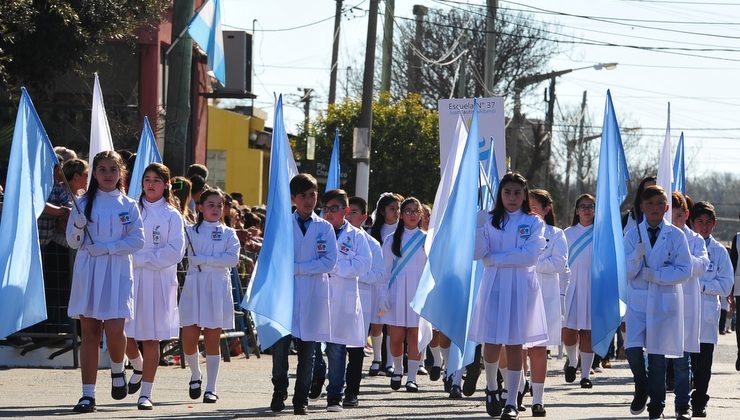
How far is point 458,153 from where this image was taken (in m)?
13.0

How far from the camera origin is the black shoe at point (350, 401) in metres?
12.8

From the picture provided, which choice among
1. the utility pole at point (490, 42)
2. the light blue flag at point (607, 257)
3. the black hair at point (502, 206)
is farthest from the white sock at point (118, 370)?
the utility pole at point (490, 42)

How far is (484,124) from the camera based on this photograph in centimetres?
1941

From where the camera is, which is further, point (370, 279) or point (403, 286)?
point (403, 286)

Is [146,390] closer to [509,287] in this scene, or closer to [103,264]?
[103,264]

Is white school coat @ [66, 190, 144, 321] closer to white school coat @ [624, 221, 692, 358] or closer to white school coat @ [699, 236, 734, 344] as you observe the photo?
white school coat @ [624, 221, 692, 358]

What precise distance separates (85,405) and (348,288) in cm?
256

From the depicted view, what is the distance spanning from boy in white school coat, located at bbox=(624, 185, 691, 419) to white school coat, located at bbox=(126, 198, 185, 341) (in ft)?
11.8

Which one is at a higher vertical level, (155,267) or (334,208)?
(334,208)

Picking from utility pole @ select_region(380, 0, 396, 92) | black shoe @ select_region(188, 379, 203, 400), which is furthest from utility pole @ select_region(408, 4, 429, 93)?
black shoe @ select_region(188, 379, 203, 400)

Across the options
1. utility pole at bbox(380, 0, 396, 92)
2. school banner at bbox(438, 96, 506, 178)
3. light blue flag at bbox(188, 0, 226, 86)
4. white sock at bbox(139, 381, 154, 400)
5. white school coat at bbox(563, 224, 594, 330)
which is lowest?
white sock at bbox(139, 381, 154, 400)

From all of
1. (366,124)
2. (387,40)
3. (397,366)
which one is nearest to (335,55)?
(387,40)

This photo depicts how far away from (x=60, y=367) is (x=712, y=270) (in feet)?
21.5

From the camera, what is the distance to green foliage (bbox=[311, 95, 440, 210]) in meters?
35.4
